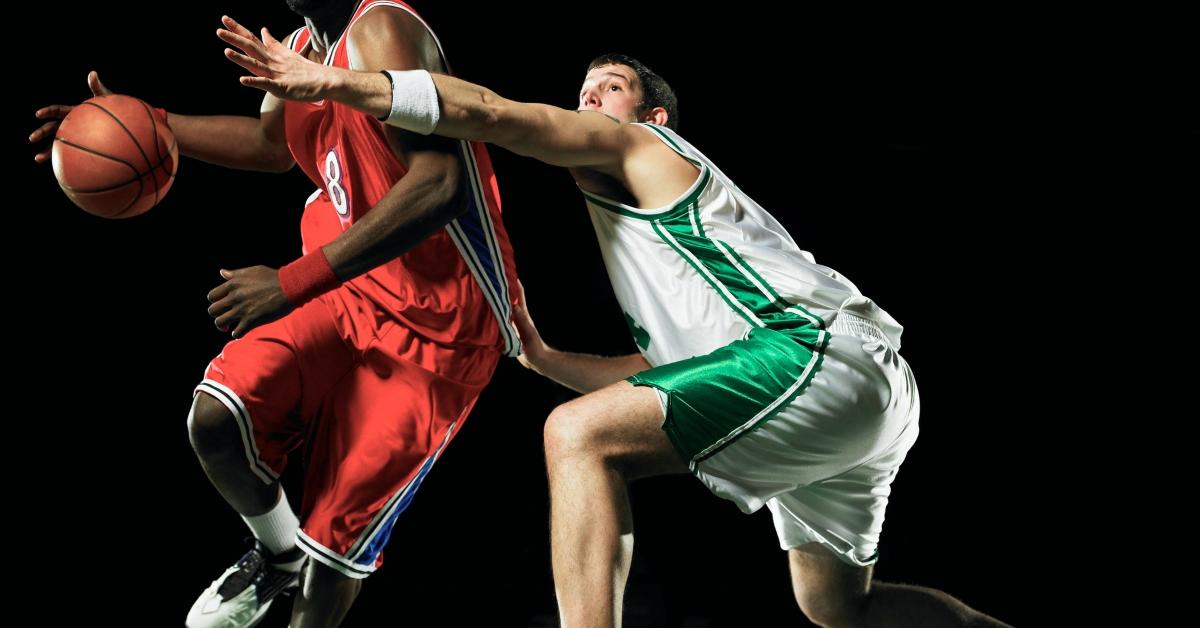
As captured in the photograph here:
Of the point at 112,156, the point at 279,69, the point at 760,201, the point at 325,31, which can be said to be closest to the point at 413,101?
the point at 279,69

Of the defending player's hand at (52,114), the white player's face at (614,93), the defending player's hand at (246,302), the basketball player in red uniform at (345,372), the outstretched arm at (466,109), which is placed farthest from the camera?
the white player's face at (614,93)

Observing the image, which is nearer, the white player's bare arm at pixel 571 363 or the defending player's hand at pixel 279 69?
the defending player's hand at pixel 279 69

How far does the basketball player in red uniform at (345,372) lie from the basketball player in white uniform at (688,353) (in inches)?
10.0

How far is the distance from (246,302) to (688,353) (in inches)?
30.6

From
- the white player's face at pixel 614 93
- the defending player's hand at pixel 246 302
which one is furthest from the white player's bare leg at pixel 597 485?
the white player's face at pixel 614 93

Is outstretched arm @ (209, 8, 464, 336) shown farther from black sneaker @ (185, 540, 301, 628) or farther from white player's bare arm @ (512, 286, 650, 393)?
black sneaker @ (185, 540, 301, 628)

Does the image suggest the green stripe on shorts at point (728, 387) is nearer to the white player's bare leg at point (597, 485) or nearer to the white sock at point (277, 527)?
the white player's bare leg at point (597, 485)

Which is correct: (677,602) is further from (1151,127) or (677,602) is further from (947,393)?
(1151,127)

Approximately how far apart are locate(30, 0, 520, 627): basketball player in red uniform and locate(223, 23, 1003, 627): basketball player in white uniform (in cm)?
25

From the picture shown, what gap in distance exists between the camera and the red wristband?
194 cm

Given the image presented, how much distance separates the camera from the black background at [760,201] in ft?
11.2

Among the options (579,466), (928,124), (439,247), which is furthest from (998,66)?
(579,466)

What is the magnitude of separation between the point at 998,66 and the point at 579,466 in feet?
8.81

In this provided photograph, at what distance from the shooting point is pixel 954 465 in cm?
385
